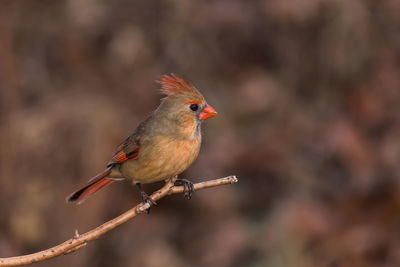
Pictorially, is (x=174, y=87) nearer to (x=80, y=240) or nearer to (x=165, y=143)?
(x=165, y=143)

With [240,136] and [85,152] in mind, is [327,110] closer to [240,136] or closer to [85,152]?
[240,136]

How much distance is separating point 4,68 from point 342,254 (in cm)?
376

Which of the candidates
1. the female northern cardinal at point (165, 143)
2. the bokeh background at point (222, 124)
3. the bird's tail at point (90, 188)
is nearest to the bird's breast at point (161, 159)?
the female northern cardinal at point (165, 143)

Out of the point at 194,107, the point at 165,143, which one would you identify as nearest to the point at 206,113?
the point at 194,107

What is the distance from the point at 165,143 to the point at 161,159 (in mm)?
99

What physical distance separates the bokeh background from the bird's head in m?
3.43

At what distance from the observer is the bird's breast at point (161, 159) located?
217 cm

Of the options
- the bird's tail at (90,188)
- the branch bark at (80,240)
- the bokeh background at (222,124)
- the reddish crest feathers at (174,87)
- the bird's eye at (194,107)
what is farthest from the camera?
the bokeh background at (222,124)

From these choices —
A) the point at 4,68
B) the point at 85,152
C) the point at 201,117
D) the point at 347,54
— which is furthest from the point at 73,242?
the point at 347,54

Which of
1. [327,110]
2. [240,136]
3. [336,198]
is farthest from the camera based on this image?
[327,110]

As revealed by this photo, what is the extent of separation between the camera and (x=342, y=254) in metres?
5.98

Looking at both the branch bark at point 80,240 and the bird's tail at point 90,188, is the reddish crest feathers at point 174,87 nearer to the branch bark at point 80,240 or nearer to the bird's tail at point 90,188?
the branch bark at point 80,240

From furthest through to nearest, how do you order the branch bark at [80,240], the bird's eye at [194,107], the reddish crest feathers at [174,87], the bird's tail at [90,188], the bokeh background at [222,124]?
the bokeh background at [222,124] → the bird's tail at [90,188] → the bird's eye at [194,107] → the reddish crest feathers at [174,87] → the branch bark at [80,240]

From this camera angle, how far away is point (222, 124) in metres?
6.96
